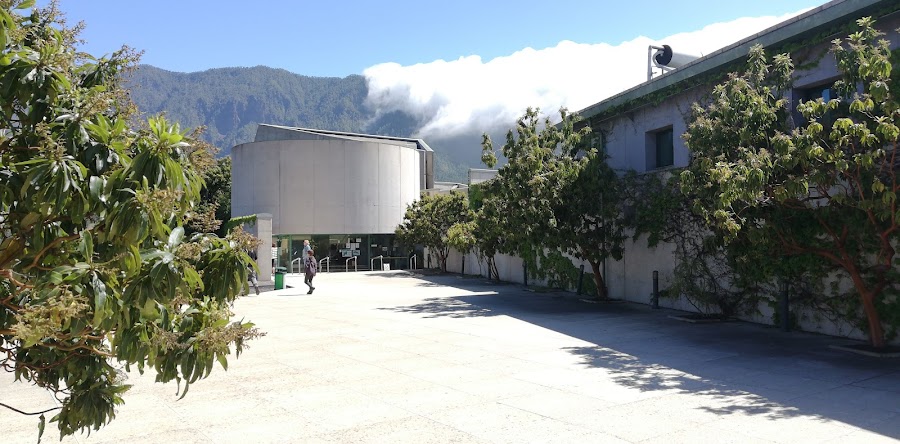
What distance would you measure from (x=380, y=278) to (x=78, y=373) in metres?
28.6

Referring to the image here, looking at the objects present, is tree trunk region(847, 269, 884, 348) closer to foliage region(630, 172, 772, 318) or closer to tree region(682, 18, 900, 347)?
tree region(682, 18, 900, 347)

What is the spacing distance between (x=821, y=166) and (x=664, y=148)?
8439 mm

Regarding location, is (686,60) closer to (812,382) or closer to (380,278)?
(812,382)

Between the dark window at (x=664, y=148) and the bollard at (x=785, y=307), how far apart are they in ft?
16.5

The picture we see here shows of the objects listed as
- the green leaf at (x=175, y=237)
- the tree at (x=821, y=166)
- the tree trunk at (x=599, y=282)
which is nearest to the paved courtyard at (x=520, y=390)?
the tree at (x=821, y=166)

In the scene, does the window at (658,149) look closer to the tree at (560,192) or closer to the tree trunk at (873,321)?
the tree at (560,192)

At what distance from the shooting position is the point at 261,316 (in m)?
17.2

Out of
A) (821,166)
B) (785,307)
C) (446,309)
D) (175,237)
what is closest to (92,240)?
(175,237)

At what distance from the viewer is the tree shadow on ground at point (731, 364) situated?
7.66m

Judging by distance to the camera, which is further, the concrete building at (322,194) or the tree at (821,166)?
the concrete building at (322,194)

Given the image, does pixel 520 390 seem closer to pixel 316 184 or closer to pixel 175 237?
pixel 175 237

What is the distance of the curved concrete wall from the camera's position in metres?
38.9

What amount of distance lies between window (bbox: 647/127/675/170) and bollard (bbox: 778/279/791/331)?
527 cm

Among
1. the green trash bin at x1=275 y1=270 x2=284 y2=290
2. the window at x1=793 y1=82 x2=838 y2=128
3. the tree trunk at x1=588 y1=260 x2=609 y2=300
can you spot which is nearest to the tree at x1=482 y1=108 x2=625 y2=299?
the tree trunk at x1=588 y1=260 x2=609 y2=300
